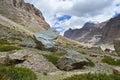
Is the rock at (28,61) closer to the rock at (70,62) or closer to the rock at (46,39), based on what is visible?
the rock at (70,62)

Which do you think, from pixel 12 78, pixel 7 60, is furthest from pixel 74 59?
pixel 12 78

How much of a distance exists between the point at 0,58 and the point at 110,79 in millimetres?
8930

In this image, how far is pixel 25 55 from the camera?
22.0 meters

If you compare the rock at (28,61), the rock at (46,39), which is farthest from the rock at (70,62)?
the rock at (46,39)

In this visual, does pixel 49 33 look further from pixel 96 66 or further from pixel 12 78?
pixel 12 78

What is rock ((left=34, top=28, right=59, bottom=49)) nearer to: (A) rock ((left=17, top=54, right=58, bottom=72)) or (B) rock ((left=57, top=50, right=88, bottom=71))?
(B) rock ((left=57, top=50, right=88, bottom=71))

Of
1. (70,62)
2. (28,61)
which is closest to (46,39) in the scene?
(70,62)

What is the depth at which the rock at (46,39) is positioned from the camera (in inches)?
1379

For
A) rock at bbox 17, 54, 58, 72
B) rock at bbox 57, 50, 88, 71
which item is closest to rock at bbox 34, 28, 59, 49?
rock at bbox 57, 50, 88, 71

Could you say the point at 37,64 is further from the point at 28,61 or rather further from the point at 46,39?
the point at 46,39

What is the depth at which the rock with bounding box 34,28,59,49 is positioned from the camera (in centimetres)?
3503

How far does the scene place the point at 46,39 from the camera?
35.8 metres

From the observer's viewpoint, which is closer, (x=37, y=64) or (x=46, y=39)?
(x=37, y=64)

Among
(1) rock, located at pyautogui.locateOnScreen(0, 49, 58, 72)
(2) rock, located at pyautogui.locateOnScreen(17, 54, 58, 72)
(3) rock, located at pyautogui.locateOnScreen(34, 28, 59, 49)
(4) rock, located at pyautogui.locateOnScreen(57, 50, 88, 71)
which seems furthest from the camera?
(3) rock, located at pyautogui.locateOnScreen(34, 28, 59, 49)
